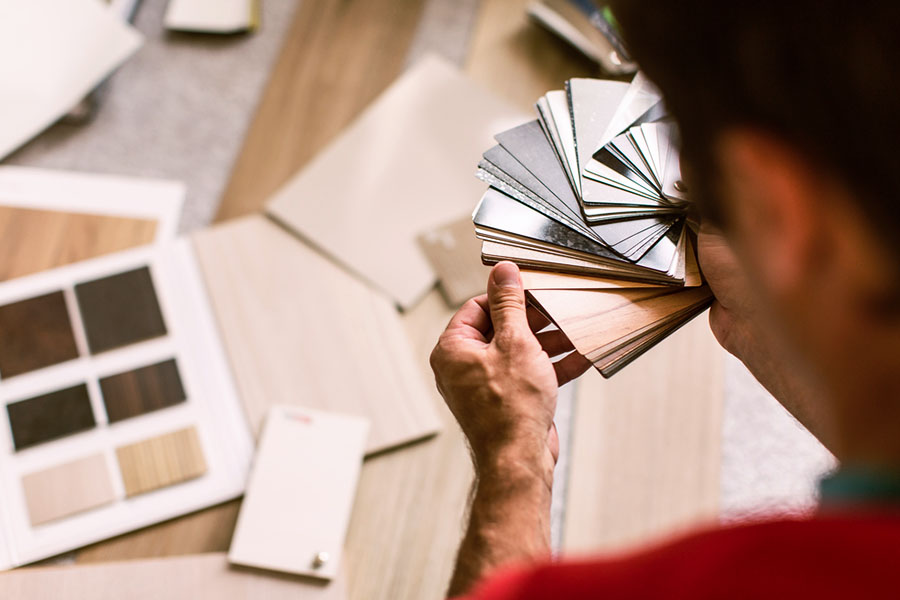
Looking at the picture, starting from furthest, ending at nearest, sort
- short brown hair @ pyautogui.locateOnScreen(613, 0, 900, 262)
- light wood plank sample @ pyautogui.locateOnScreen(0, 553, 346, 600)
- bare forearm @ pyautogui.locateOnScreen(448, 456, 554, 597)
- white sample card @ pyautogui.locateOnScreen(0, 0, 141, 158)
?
1. white sample card @ pyautogui.locateOnScreen(0, 0, 141, 158)
2. light wood plank sample @ pyautogui.locateOnScreen(0, 553, 346, 600)
3. bare forearm @ pyautogui.locateOnScreen(448, 456, 554, 597)
4. short brown hair @ pyautogui.locateOnScreen(613, 0, 900, 262)

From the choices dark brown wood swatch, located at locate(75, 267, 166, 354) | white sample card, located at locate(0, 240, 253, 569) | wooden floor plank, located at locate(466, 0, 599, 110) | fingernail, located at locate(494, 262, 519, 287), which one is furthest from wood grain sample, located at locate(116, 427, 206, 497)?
wooden floor plank, located at locate(466, 0, 599, 110)

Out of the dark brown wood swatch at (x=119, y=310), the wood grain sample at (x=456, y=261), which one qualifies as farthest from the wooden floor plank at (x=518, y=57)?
the dark brown wood swatch at (x=119, y=310)

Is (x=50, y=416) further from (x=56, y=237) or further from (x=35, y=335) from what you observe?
(x=56, y=237)

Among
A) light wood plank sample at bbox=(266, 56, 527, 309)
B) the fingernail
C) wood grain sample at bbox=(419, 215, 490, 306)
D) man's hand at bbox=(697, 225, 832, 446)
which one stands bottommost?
man's hand at bbox=(697, 225, 832, 446)

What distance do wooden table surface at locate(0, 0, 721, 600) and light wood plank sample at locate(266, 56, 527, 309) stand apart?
0.17 feet

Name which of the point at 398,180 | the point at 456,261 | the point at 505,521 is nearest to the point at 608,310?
the point at 505,521

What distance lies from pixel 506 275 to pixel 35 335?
2.46 feet

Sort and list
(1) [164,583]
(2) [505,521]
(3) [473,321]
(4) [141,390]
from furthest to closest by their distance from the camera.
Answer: (4) [141,390]
(1) [164,583]
(3) [473,321]
(2) [505,521]

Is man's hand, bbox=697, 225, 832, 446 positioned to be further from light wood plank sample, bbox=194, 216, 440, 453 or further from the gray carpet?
the gray carpet

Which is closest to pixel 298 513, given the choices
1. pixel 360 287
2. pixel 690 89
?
pixel 360 287

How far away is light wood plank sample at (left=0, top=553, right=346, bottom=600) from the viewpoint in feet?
2.91

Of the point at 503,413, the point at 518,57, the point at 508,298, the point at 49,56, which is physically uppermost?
the point at 49,56

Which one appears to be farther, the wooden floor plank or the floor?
the wooden floor plank

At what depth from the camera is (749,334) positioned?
29.6 inches
